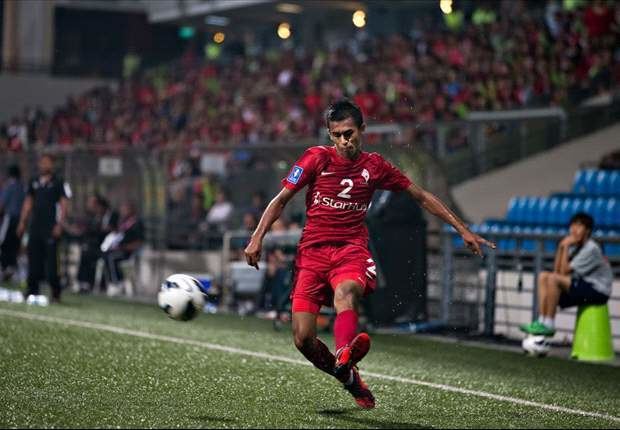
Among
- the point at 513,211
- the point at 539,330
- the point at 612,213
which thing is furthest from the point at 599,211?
the point at 539,330

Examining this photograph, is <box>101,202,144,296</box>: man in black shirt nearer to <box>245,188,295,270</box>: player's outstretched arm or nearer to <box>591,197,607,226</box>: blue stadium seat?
<box>591,197,607,226</box>: blue stadium seat

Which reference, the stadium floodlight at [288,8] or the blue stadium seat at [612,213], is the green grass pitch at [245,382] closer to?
the blue stadium seat at [612,213]

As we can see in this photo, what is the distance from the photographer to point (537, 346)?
12.7 m

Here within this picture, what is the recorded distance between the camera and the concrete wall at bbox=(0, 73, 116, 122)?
37500mm

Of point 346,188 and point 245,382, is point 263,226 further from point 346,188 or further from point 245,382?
point 245,382

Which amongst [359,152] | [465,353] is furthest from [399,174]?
[465,353]

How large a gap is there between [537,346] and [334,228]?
17.1ft

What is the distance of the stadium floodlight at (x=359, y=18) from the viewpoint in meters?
31.6

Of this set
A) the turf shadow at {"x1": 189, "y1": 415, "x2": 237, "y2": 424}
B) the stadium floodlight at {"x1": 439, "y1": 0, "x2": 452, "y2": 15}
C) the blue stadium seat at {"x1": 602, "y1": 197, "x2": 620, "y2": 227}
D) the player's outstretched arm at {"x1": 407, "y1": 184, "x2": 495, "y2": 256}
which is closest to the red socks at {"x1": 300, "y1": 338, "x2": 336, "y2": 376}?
the turf shadow at {"x1": 189, "y1": 415, "x2": 237, "y2": 424}

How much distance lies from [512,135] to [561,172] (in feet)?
3.18

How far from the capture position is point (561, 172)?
63.2 ft

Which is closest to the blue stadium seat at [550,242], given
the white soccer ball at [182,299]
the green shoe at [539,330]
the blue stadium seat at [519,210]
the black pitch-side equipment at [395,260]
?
the blue stadium seat at [519,210]

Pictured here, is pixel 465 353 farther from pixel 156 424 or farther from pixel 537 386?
pixel 156 424

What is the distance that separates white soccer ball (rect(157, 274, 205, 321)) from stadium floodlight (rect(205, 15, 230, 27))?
27654 millimetres
